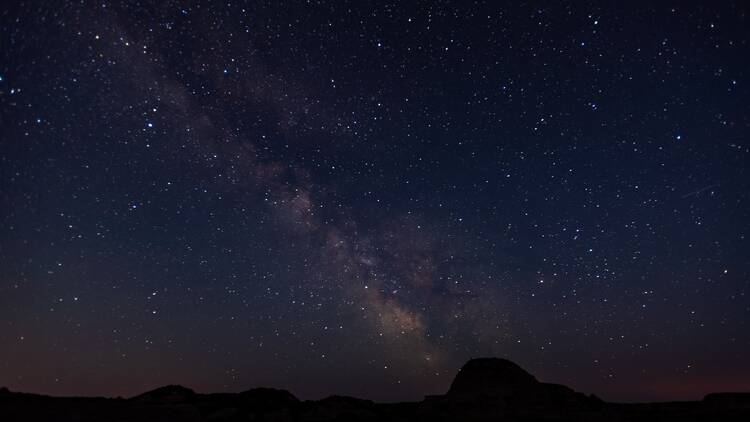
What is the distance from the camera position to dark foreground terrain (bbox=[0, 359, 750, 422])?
2162 cm

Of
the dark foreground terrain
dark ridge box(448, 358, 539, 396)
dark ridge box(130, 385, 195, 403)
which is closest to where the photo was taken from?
the dark foreground terrain

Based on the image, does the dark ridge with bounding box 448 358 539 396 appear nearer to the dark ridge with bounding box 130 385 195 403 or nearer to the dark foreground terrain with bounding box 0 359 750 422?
the dark foreground terrain with bounding box 0 359 750 422

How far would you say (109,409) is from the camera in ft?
73.8

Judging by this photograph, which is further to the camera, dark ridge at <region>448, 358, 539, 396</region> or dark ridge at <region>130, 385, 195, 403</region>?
dark ridge at <region>130, 385, 195, 403</region>

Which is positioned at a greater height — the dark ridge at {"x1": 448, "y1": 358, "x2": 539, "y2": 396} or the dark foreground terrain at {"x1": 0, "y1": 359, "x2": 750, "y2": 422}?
the dark ridge at {"x1": 448, "y1": 358, "x2": 539, "y2": 396}

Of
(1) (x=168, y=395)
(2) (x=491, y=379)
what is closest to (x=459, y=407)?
(2) (x=491, y=379)

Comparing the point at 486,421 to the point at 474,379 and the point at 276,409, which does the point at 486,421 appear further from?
the point at 276,409

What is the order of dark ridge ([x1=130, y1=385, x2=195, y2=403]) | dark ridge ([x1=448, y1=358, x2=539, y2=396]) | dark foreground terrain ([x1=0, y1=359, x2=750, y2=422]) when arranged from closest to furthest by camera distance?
dark foreground terrain ([x1=0, y1=359, x2=750, y2=422]) < dark ridge ([x1=448, y1=358, x2=539, y2=396]) < dark ridge ([x1=130, y1=385, x2=195, y2=403])

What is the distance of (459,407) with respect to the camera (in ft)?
98.5

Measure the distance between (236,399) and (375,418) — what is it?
13.4 meters

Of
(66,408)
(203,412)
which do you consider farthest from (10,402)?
(203,412)

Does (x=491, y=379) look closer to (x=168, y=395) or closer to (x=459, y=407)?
(x=459, y=407)

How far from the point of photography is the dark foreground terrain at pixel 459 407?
2162 cm

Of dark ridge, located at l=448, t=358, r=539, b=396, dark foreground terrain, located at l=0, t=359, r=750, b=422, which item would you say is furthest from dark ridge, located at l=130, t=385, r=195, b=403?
dark ridge, located at l=448, t=358, r=539, b=396
